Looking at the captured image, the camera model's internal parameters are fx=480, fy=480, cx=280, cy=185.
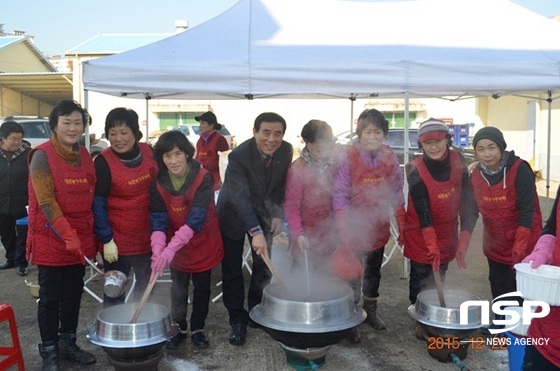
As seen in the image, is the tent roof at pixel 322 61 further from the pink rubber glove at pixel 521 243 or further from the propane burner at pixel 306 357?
the propane burner at pixel 306 357

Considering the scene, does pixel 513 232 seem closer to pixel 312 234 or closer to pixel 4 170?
pixel 312 234

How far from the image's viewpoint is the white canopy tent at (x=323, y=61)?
4.11 meters

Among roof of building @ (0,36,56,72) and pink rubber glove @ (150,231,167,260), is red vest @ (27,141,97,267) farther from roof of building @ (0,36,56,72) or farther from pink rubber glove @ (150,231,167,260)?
roof of building @ (0,36,56,72)

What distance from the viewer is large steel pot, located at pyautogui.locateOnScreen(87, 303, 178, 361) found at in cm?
252

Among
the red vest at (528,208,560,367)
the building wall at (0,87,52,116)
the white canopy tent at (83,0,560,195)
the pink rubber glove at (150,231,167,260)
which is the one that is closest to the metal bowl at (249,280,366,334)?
the pink rubber glove at (150,231,167,260)

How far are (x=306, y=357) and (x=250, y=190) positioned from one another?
131 cm

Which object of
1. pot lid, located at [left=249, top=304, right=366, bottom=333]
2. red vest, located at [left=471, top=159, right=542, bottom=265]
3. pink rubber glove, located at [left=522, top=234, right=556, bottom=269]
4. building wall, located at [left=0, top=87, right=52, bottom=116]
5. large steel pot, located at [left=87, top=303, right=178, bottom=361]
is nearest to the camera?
pink rubber glove, located at [left=522, top=234, right=556, bottom=269]

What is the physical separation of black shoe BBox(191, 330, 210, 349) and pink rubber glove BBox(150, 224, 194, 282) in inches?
34.3

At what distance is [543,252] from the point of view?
214 cm

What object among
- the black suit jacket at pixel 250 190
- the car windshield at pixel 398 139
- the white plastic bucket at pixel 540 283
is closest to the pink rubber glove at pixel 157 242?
the black suit jacket at pixel 250 190

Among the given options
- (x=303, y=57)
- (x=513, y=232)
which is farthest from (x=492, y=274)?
(x=303, y=57)

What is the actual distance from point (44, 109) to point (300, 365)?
32236 mm

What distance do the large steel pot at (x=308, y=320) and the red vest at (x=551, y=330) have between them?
2.81ft

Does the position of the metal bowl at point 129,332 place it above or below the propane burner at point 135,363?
above
